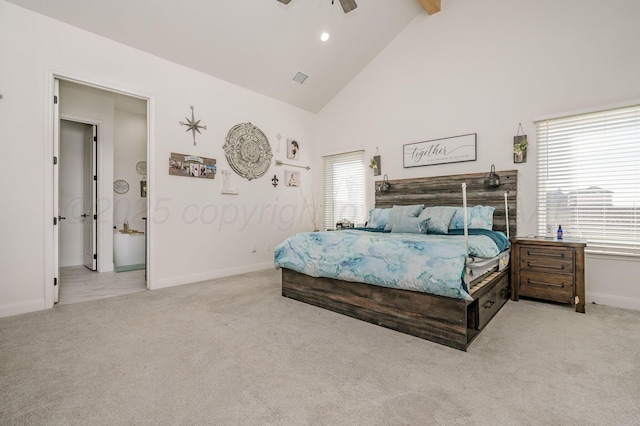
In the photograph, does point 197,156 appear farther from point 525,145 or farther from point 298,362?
point 525,145

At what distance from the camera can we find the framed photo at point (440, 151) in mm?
4180

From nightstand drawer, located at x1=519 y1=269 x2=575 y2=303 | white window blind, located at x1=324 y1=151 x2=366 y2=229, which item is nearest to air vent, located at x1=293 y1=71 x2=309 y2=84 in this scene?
white window blind, located at x1=324 y1=151 x2=366 y2=229

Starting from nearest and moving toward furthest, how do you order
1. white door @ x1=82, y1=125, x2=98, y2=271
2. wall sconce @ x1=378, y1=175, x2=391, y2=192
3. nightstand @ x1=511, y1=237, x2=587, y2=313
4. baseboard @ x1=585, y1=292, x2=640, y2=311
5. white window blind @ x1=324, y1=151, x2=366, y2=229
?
nightstand @ x1=511, y1=237, x2=587, y2=313
baseboard @ x1=585, y1=292, x2=640, y2=311
wall sconce @ x1=378, y1=175, x2=391, y2=192
white door @ x1=82, y1=125, x2=98, y2=271
white window blind @ x1=324, y1=151, x2=366, y2=229

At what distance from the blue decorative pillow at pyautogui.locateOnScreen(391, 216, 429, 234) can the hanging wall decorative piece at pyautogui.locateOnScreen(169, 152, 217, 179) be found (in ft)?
9.13

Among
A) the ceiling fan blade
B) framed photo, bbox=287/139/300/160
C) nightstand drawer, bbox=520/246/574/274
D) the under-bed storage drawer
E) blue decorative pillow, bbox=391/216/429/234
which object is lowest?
the under-bed storage drawer

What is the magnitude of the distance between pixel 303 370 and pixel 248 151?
379 centimetres

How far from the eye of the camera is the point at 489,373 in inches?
72.9

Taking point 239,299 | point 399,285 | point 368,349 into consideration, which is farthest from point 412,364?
point 239,299

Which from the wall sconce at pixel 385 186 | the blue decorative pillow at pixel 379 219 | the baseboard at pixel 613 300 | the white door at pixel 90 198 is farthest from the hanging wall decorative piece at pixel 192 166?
the baseboard at pixel 613 300

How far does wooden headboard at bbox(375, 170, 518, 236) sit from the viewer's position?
385 centimetres

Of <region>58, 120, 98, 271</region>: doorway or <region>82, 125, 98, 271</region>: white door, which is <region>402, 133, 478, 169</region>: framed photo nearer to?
<region>82, 125, 98, 271</region>: white door

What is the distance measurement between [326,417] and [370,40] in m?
5.08

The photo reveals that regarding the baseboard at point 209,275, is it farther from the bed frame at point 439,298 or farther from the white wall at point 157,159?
the bed frame at point 439,298

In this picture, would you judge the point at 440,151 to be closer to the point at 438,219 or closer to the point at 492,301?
the point at 438,219
